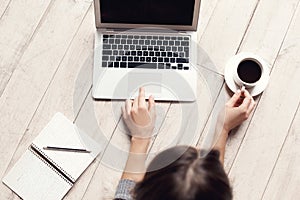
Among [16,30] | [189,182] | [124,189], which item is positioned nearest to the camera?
[189,182]

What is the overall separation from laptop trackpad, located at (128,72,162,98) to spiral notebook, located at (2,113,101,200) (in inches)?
5.9

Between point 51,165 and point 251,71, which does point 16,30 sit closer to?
point 51,165

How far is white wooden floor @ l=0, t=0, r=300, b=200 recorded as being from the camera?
1.22 meters

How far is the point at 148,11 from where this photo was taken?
1.17m

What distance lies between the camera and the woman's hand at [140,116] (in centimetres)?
121

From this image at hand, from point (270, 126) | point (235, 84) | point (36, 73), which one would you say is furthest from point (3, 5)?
point (270, 126)

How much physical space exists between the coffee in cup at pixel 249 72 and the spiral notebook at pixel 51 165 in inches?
14.2

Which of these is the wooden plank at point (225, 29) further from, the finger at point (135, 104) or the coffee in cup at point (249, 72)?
the finger at point (135, 104)

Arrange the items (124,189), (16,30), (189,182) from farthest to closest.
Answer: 1. (16,30)
2. (124,189)
3. (189,182)

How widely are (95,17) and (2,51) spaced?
25 cm

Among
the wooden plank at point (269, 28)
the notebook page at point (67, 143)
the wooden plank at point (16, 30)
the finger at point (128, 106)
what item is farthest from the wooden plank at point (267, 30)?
the wooden plank at point (16, 30)

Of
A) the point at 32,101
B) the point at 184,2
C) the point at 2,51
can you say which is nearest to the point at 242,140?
the point at 184,2

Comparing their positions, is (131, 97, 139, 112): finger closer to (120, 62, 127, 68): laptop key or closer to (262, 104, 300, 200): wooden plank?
(120, 62, 127, 68): laptop key

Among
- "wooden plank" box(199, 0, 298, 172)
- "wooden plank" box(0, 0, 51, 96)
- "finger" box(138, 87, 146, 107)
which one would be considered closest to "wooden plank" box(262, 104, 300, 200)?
"wooden plank" box(199, 0, 298, 172)
